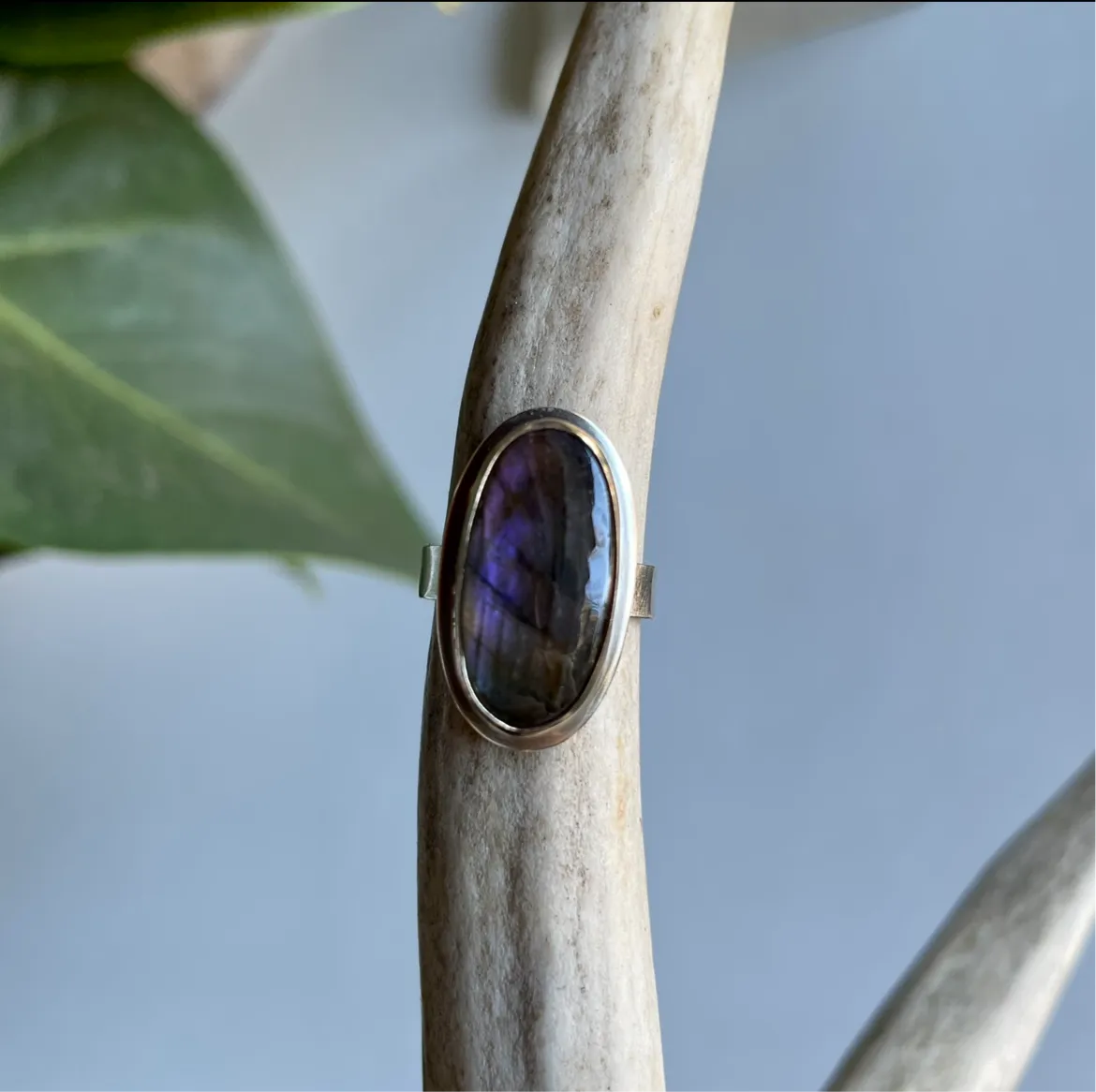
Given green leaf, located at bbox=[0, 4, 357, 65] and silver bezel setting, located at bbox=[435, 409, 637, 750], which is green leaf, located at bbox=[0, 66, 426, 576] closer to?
green leaf, located at bbox=[0, 4, 357, 65]

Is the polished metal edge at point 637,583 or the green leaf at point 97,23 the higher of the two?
the green leaf at point 97,23

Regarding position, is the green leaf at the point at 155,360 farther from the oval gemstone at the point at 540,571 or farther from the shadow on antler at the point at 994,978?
the shadow on antler at the point at 994,978

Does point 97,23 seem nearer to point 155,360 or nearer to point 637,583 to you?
point 155,360

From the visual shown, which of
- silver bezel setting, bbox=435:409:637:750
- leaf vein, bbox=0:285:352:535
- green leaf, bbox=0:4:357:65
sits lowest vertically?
silver bezel setting, bbox=435:409:637:750

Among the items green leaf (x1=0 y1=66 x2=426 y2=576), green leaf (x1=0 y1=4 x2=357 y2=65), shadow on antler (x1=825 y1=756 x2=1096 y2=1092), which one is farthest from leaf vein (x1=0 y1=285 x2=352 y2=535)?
shadow on antler (x1=825 y1=756 x2=1096 y2=1092)

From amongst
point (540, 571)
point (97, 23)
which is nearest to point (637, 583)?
point (540, 571)

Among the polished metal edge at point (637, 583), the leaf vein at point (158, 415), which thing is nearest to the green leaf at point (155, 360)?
the leaf vein at point (158, 415)

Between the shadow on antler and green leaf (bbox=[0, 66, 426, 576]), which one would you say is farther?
green leaf (bbox=[0, 66, 426, 576])

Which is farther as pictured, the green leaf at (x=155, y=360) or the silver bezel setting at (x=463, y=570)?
the green leaf at (x=155, y=360)
